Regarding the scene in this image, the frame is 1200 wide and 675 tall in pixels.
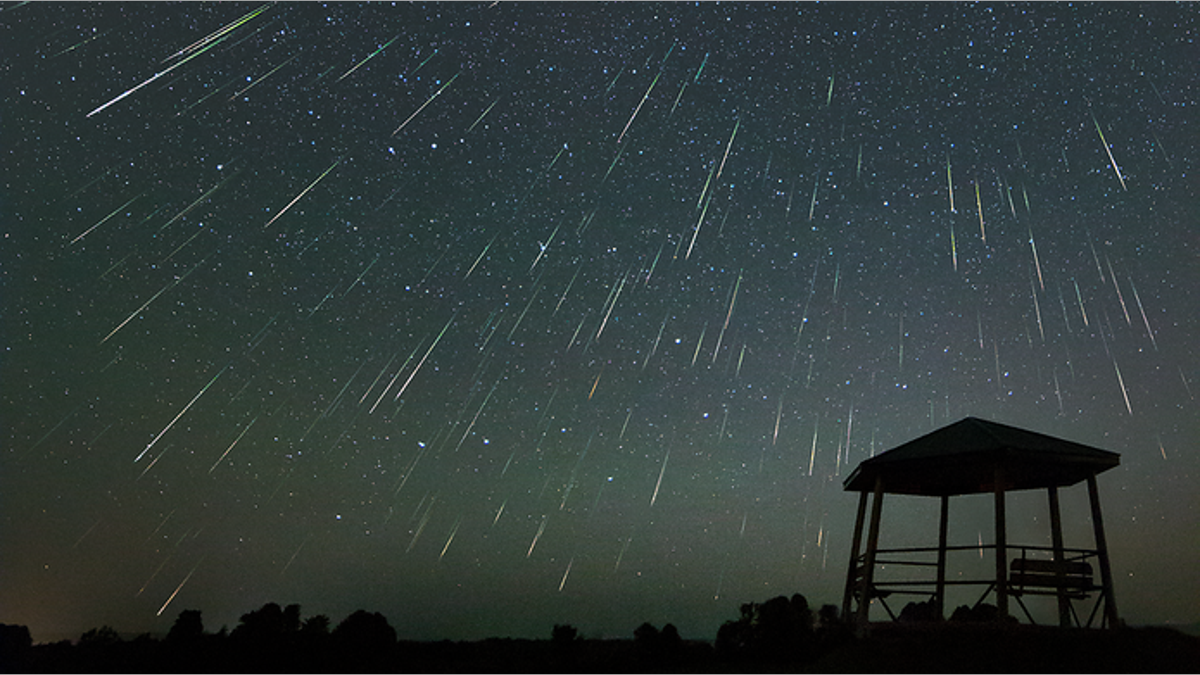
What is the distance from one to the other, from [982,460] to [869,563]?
2.65m

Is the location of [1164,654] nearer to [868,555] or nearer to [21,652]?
[868,555]

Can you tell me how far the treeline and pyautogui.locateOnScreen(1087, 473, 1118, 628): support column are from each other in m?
4.50

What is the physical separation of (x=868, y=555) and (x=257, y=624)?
49.8 feet

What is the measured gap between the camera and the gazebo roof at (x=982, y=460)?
13.0 meters

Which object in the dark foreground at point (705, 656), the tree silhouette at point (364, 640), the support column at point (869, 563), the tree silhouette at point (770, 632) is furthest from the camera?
the tree silhouette at point (364, 640)

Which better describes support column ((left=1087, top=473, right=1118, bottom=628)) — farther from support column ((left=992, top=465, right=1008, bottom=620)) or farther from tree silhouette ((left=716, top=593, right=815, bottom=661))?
tree silhouette ((left=716, top=593, right=815, bottom=661))

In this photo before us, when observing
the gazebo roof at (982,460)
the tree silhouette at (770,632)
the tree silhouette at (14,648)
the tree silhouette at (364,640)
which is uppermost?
the gazebo roof at (982,460)

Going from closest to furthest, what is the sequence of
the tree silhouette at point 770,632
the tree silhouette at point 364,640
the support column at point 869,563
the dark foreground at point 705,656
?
the dark foreground at point 705,656
the support column at point 869,563
the tree silhouette at point 770,632
the tree silhouette at point 364,640

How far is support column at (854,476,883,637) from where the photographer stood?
13977 millimetres

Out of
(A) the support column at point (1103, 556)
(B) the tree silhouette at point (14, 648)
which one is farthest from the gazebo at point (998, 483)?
(B) the tree silhouette at point (14, 648)

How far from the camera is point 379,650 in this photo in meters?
20.9

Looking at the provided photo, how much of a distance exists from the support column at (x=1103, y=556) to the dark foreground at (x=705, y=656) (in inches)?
11.9

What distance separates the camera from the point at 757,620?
17.3 metres

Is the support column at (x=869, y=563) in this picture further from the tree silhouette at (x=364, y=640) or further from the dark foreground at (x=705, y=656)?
the tree silhouette at (x=364, y=640)
